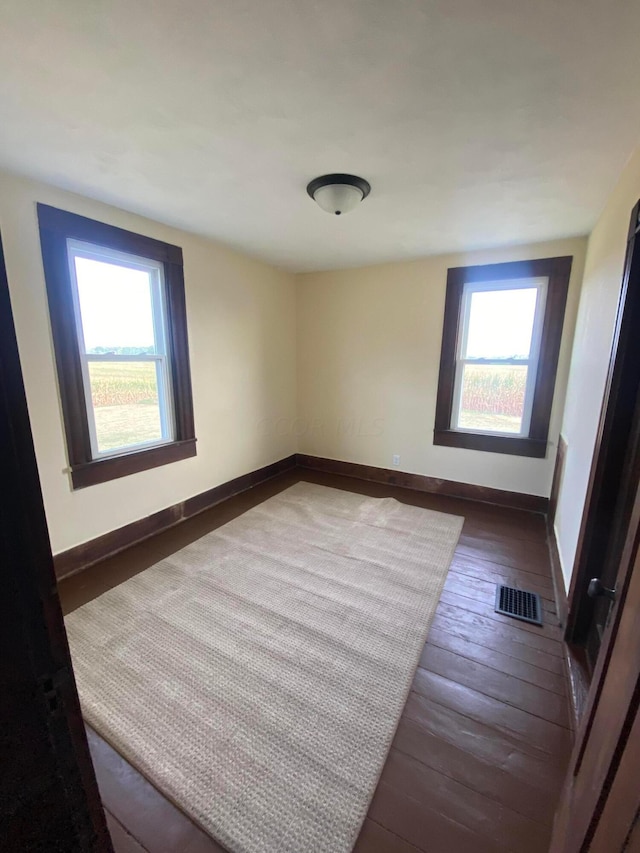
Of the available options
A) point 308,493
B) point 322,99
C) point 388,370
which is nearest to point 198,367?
point 308,493

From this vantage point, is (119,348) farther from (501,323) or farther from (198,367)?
(501,323)

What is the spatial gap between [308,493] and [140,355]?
2.06 meters

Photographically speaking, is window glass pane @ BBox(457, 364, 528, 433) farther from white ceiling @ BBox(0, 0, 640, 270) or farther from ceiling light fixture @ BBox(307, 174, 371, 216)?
ceiling light fixture @ BBox(307, 174, 371, 216)

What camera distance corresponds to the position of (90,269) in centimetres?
235

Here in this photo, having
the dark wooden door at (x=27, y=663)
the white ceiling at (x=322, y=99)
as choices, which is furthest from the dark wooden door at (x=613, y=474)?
the dark wooden door at (x=27, y=663)

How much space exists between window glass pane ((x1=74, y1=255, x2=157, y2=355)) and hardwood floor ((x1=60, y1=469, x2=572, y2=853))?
Answer: 5.29 feet

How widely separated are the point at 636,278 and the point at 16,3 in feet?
7.59

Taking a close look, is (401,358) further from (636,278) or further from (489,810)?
(489,810)

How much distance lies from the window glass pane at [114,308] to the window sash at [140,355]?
0.10ft

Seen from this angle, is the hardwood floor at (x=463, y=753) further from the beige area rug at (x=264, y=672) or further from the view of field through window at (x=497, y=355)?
the view of field through window at (x=497, y=355)

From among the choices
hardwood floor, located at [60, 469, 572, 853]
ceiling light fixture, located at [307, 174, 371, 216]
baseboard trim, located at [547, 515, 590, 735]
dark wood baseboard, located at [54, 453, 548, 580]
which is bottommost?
hardwood floor, located at [60, 469, 572, 853]

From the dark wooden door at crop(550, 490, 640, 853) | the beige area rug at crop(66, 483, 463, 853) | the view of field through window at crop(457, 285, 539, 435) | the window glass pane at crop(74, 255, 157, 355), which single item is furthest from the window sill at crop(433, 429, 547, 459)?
the window glass pane at crop(74, 255, 157, 355)

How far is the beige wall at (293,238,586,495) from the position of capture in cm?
327

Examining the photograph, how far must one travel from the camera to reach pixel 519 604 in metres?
2.08
